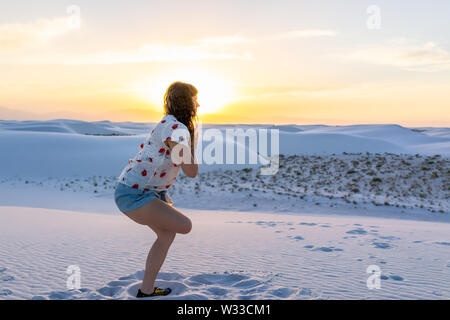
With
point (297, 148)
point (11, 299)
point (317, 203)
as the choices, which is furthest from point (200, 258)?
point (297, 148)

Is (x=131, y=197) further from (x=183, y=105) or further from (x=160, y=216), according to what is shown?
(x=183, y=105)

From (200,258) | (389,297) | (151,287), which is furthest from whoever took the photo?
(200,258)

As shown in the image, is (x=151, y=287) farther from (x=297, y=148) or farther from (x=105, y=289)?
(x=297, y=148)

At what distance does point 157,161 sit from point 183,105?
1.68ft

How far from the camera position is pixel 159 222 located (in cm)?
360

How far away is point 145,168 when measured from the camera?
11.6 feet

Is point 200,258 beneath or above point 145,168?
beneath

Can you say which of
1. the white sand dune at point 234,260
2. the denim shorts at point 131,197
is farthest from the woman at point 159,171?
the white sand dune at point 234,260

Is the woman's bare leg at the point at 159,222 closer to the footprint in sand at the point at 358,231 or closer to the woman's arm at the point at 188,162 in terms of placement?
the woman's arm at the point at 188,162

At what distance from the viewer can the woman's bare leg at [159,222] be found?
355 centimetres

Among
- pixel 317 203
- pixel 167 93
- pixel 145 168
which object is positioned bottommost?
pixel 317 203

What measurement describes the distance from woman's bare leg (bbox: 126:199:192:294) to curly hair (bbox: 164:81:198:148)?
60 centimetres

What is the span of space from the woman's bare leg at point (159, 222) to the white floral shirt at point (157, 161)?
169mm
